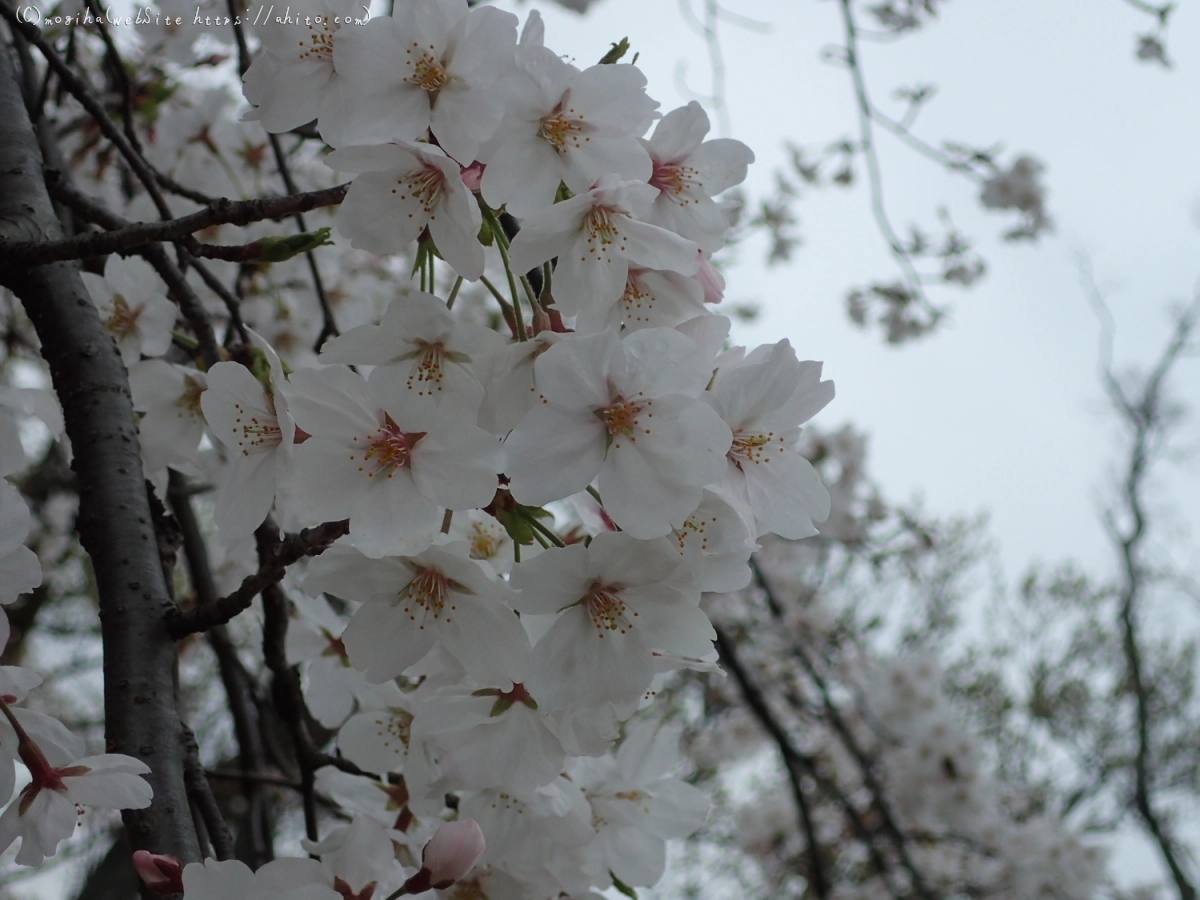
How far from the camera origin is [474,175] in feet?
2.96

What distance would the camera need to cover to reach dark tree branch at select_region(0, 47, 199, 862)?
3.15ft

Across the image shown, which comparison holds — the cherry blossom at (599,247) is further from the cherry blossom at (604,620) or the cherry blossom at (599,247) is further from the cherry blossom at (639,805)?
the cherry blossom at (639,805)

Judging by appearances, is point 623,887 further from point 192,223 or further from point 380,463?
point 192,223

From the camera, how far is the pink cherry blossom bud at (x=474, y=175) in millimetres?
899

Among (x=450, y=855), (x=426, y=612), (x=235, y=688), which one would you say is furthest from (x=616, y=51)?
(x=235, y=688)

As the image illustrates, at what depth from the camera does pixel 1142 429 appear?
8.41 m

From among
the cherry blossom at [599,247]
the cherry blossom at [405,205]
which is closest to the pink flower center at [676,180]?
the cherry blossom at [599,247]

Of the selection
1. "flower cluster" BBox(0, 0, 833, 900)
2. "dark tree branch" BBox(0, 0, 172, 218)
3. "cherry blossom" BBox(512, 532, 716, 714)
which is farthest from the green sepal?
"dark tree branch" BBox(0, 0, 172, 218)

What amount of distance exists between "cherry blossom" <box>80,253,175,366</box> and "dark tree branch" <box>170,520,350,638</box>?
52cm

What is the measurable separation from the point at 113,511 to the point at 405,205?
0.52 metres

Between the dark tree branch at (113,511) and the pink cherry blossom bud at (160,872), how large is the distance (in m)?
0.07

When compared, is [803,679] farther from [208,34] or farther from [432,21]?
[432,21]

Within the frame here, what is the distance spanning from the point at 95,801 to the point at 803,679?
15.7 feet

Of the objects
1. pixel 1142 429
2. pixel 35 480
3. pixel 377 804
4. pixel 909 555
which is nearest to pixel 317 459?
pixel 377 804
